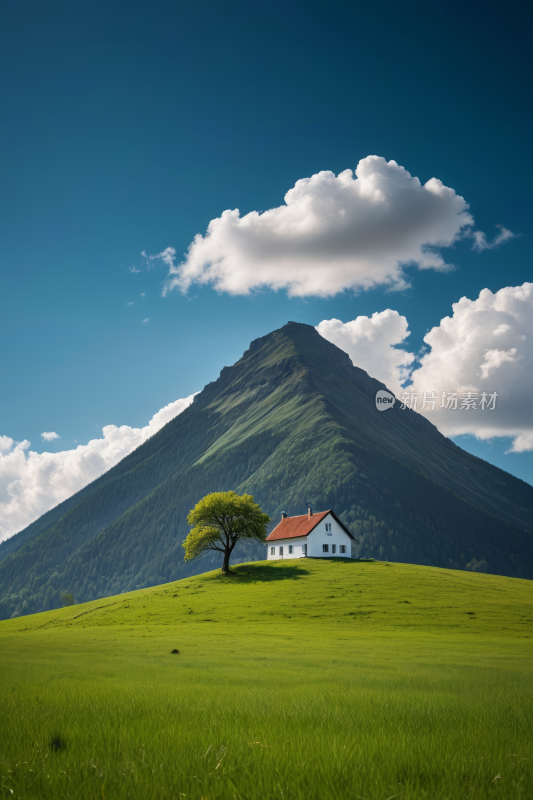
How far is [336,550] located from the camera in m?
110

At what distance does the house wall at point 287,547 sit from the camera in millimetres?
108950

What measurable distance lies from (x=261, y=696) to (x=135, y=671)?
31.0ft

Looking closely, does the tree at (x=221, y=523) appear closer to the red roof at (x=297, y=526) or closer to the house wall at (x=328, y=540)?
the house wall at (x=328, y=540)

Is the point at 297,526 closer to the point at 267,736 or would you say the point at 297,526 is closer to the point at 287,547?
the point at 287,547

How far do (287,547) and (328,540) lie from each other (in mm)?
10211

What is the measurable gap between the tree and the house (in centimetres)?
1962

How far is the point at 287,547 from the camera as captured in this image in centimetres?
11394

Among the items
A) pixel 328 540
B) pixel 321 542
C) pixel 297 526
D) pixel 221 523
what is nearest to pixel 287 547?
pixel 297 526

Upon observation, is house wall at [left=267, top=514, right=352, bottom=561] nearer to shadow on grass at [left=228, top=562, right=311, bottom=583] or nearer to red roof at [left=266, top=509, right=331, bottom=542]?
red roof at [left=266, top=509, right=331, bottom=542]

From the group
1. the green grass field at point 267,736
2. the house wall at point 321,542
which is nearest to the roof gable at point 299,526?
the house wall at point 321,542

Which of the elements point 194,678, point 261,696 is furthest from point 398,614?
point 261,696

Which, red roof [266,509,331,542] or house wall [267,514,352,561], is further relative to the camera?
red roof [266,509,331,542]

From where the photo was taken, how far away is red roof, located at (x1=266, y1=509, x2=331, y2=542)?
109 m

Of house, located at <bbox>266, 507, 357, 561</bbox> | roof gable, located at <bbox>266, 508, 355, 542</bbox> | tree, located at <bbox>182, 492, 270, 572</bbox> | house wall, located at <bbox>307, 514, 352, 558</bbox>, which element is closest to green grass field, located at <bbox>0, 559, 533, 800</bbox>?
tree, located at <bbox>182, 492, 270, 572</bbox>
